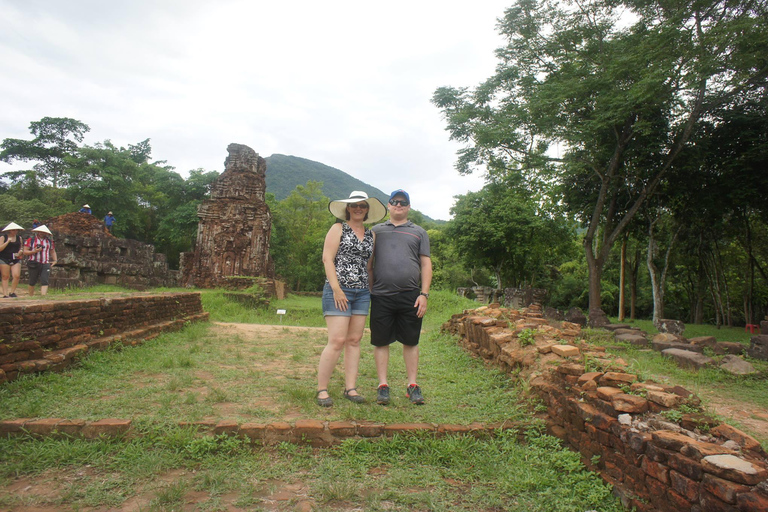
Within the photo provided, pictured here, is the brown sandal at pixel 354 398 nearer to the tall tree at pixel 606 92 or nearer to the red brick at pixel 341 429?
the red brick at pixel 341 429

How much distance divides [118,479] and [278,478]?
0.85m

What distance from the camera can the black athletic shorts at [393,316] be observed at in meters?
3.71

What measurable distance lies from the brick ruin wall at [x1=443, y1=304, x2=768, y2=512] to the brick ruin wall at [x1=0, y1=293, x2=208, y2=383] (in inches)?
177

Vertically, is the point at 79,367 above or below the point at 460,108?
below

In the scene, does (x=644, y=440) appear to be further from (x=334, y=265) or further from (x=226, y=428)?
(x=226, y=428)

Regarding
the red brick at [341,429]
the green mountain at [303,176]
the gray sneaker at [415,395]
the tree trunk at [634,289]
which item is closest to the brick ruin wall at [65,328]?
the red brick at [341,429]

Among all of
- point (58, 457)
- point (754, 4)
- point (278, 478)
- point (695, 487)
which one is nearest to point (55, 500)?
point (58, 457)

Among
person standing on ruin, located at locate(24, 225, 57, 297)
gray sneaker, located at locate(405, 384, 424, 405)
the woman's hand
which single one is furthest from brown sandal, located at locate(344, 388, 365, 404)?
person standing on ruin, located at locate(24, 225, 57, 297)

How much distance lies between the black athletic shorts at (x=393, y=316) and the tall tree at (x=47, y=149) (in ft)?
145

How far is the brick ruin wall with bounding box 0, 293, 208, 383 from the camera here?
152 inches

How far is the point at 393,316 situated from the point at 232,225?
17.8m

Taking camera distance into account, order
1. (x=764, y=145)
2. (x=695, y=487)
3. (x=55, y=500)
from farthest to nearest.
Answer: (x=764, y=145)
(x=55, y=500)
(x=695, y=487)

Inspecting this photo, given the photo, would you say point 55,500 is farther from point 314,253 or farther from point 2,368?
point 314,253

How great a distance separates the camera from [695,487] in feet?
6.49
